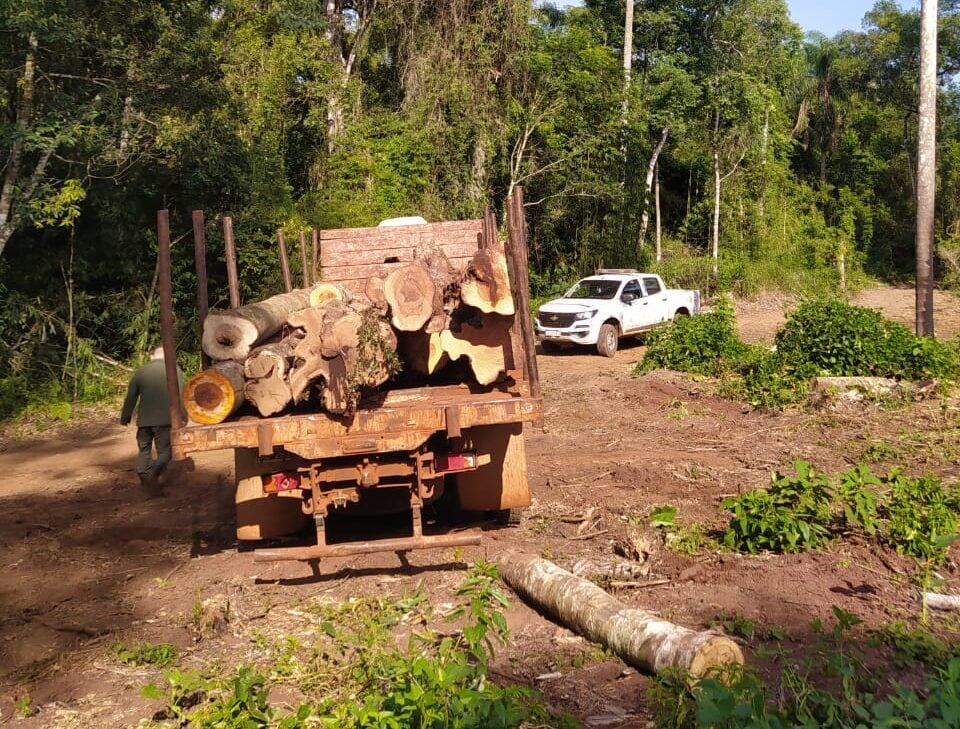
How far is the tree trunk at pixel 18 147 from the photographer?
12211 millimetres

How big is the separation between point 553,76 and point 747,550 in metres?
19.2

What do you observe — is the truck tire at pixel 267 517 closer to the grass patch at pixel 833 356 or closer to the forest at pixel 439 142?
the grass patch at pixel 833 356

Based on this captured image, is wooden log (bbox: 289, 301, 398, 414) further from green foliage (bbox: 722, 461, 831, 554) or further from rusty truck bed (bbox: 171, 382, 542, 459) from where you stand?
green foliage (bbox: 722, 461, 831, 554)

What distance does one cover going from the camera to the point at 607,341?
1830cm

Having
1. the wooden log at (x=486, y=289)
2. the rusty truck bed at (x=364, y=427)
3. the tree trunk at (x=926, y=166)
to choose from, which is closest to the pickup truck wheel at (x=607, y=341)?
the tree trunk at (x=926, y=166)

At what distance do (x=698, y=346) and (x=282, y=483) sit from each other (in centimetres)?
975

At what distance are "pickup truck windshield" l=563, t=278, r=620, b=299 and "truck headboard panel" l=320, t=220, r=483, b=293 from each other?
11.1 metres

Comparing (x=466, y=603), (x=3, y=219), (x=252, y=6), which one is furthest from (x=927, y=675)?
(x=252, y=6)

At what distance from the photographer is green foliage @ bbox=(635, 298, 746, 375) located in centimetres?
1419

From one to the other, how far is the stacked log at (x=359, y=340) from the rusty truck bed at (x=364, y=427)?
0.12 m

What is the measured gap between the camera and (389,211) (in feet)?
67.2

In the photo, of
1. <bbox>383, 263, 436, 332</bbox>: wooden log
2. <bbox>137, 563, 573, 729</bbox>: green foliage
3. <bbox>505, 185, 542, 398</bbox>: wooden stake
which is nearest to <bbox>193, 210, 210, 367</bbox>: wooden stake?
<bbox>383, 263, 436, 332</bbox>: wooden log

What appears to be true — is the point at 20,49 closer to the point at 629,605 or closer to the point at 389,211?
the point at 389,211

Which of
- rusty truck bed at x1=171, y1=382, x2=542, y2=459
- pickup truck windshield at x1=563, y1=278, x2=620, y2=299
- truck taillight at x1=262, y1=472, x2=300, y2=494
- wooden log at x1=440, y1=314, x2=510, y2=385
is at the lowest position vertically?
truck taillight at x1=262, y1=472, x2=300, y2=494
